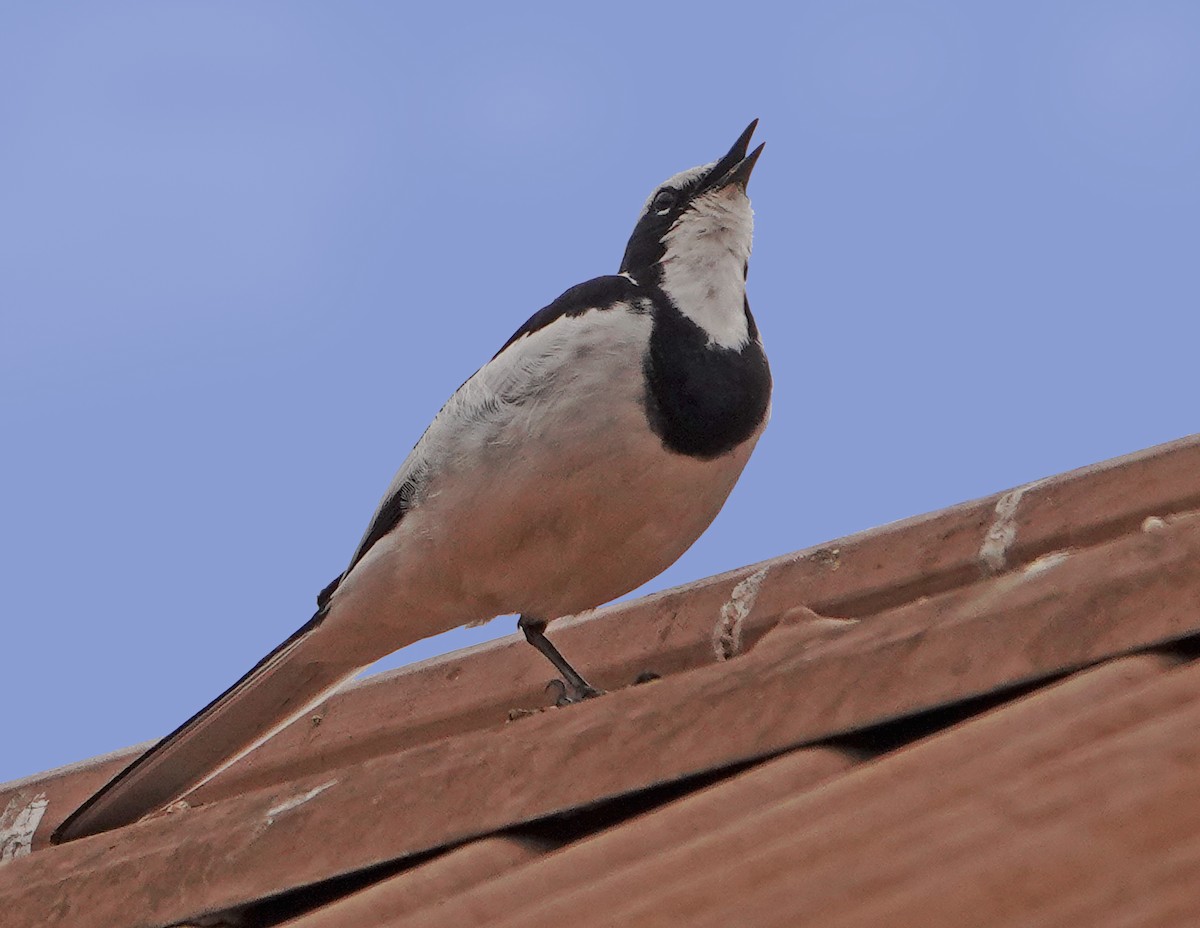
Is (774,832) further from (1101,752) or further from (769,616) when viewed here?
(769,616)

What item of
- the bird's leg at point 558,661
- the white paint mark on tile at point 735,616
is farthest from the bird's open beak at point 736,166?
the white paint mark on tile at point 735,616

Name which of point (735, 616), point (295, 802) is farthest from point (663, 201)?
point (295, 802)

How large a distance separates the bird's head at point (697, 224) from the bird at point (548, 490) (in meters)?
0.08

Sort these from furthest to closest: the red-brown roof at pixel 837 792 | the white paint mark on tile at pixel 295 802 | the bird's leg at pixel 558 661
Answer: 1. the bird's leg at pixel 558 661
2. the white paint mark on tile at pixel 295 802
3. the red-brown roof at pixel 837 792

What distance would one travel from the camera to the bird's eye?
14.2ft

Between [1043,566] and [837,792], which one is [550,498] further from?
[837,792]

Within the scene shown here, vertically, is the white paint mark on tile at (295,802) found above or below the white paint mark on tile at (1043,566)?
above

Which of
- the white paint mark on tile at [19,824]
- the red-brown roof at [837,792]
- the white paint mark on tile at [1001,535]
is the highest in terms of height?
the white paint mark on tile at [19,824]

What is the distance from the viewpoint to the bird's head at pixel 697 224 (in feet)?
13.4

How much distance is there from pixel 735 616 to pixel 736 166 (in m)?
1.48

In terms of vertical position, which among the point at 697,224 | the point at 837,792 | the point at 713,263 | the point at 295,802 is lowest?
the point at 837,792

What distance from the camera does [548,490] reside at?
139 inches

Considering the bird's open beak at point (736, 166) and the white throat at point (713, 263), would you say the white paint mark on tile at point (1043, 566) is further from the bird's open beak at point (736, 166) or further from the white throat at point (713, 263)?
the bird's open beak at point (736, 166)

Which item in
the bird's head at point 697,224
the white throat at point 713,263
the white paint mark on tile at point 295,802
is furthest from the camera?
the bird's head at point 697,224
